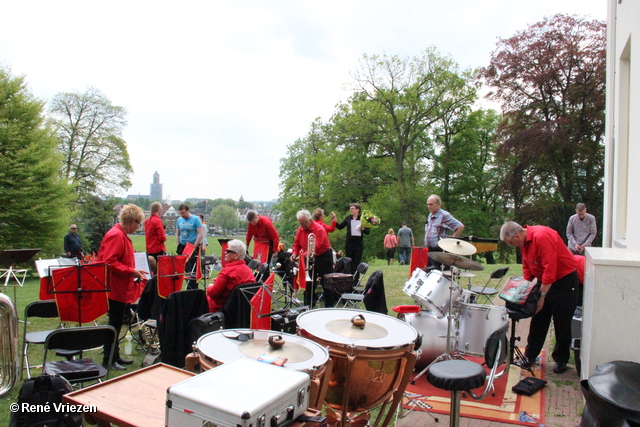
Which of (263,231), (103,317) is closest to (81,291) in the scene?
(103,317)

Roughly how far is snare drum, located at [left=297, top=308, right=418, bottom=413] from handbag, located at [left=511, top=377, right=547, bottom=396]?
1941mm

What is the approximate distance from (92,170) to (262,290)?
29.2 metres

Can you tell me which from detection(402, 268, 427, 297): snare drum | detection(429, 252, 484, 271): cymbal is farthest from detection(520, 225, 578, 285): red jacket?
detection(402, 268, 427, 297): snare drum

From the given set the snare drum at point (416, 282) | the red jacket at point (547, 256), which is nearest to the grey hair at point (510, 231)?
the red jacket at point (547, 256)

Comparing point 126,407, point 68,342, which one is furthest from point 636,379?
point 68,342

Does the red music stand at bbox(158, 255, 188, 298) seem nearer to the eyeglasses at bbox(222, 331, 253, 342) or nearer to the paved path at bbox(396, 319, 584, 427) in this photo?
the eyeglasses at bbox(222, 331, 253, 342)

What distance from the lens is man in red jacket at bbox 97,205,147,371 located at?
473cm

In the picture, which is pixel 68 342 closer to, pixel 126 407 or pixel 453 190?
pixel 126 407

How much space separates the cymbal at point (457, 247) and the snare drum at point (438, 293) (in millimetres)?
379

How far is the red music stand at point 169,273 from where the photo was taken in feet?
18.8

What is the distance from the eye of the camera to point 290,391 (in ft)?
6.10

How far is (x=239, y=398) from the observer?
5.68 feet

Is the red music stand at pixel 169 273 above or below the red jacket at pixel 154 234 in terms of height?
below

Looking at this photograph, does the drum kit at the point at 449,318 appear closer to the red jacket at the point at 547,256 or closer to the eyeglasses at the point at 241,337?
the red jacket at the point at 547,256
